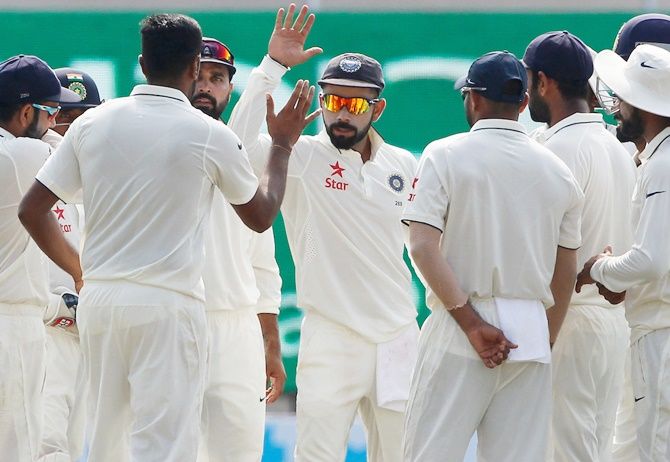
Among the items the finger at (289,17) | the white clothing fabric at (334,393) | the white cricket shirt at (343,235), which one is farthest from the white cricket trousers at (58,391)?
the finger at (289,17)

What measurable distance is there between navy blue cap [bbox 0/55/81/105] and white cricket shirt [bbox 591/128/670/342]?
216 centimetres

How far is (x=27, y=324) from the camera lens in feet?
17.7

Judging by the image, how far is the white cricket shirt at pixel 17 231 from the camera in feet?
17.3

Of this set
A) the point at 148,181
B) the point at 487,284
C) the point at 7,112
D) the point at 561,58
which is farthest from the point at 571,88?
the point at 7,112

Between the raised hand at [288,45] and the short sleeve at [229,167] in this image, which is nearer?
the short sleeve at [229,167]

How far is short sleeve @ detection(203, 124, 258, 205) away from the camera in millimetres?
4734

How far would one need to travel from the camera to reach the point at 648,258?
4965 mm

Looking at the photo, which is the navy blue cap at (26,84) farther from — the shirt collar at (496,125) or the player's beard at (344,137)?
the shirt collar at (496,125)

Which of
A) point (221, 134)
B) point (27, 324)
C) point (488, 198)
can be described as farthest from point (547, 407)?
point (27, 324)

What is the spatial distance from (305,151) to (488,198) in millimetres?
1293

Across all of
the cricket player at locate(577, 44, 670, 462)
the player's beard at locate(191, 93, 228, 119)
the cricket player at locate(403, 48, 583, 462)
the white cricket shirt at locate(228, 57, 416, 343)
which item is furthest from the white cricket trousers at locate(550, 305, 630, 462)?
the player's beard at locate(191, 93, 228, 119)

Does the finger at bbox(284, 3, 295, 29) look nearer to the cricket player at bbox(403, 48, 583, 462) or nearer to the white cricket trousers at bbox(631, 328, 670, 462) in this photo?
the cricket player at bbox(403, 48, 583, 462)

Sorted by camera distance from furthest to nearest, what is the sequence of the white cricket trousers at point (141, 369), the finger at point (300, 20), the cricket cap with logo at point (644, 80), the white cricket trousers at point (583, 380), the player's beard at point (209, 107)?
the player's beard at point (209, 107)
the finger at point (300, 20)
the white cricket trousers at point (583, 380)
the cricket cap with logo at point (644, 80)
the white cricket trousers at point (141, 369)

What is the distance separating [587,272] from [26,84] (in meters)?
2.22
